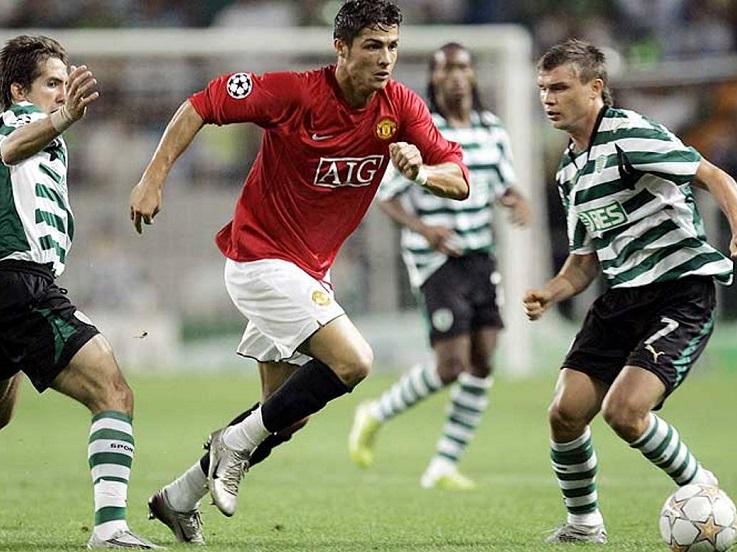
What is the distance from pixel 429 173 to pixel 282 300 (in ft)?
2.70

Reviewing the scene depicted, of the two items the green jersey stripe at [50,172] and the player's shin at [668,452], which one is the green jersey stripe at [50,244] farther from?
the player's shin at [668,452]

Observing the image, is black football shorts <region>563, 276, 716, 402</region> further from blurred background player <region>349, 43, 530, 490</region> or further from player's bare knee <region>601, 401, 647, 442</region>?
blurred background player <region>349, 43, 530, 490</region>

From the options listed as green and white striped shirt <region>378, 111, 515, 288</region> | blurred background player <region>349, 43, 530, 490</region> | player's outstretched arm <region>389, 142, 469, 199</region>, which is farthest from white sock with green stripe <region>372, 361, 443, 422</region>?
player's outstretched arm <region>389, 142, 469, 199</region>

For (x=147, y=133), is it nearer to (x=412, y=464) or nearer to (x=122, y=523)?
(x=412, y=464)

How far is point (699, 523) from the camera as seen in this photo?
593cm

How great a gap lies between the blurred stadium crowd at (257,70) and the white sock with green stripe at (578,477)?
437 inches

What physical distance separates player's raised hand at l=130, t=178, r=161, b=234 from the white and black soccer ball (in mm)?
602

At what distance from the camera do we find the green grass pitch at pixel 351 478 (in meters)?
6.89

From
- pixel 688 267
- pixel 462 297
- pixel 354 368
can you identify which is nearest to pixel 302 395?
pixel 354 368

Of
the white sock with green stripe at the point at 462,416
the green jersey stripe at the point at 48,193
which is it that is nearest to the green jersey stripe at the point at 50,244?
the green jersey stripe at the point at 48,193

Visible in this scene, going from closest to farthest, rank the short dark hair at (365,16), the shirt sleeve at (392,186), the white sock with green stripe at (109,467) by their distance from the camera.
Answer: the white sock with green stripe at (109,467) → the short dark hair at (365,16) → the shirt sleeve at (392,186)

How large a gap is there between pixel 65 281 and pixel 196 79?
9.39ft

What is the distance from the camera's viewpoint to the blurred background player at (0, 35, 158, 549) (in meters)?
5.96

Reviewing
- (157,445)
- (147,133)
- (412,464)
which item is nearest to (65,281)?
(147,133)
